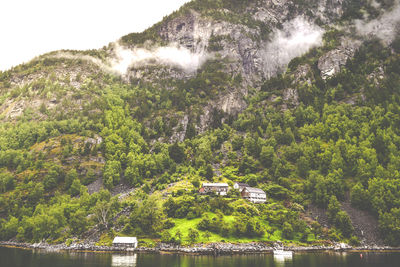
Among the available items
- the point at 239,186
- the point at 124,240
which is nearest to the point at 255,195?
the point at 239,186

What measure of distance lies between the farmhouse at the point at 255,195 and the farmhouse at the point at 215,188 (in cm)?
741

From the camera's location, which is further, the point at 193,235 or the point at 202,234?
the point at 202,234

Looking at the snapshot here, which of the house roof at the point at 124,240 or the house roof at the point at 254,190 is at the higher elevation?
the house roof at the point at 254,190

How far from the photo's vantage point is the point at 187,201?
309 ft

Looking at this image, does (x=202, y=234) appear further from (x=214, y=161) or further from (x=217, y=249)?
(x=214, y=161)

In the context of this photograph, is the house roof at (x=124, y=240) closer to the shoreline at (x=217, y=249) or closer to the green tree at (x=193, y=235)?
the shoreline at (x=217, y=249)

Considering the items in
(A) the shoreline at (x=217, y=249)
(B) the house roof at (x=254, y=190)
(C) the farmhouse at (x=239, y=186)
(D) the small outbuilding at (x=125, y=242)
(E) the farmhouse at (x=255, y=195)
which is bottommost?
(A) the shoreline at (x=217, y=249)

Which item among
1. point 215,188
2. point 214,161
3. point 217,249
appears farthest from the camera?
point 214,161

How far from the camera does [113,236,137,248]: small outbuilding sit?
247 ft

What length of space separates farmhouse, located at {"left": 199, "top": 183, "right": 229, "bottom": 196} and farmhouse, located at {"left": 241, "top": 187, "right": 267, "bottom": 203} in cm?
741

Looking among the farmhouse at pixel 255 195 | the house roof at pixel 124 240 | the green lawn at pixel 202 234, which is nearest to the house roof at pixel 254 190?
the farmhouse at pixel 255 195

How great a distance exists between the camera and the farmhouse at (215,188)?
349 ft

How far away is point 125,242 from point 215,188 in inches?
1625

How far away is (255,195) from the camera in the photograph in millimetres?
102562
